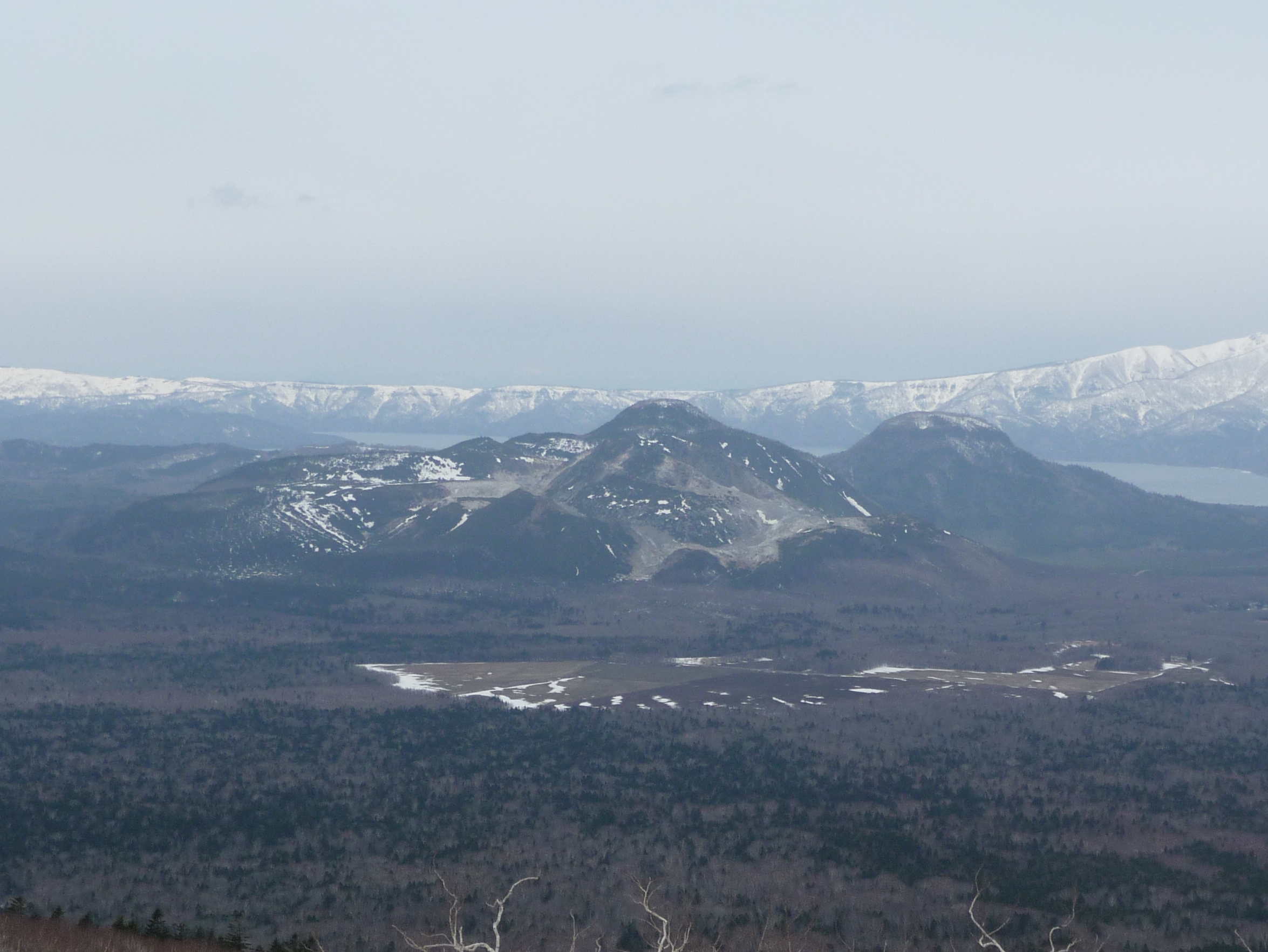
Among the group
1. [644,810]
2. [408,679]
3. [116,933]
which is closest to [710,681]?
[408,679]

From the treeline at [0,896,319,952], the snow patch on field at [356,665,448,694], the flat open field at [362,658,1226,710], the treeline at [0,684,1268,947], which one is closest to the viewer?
the treeline at [0,896,319,952]

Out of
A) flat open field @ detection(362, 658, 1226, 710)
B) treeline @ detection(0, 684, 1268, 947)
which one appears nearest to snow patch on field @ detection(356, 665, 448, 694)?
flat open field @ detection(362, 658, 1226, 710)

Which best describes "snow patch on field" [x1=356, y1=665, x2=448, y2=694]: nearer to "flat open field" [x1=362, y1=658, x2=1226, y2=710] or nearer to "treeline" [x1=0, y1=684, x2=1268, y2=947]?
"flat open field" [x1=362, y1=658, x2=1226, y2=710]

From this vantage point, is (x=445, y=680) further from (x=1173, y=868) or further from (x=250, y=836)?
(x=1173, y=868)

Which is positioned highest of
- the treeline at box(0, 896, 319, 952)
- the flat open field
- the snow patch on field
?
the treeline at box(0, 896, 319, 952)

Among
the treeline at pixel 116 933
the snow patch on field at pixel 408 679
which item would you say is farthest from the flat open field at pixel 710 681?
the treeline at pixel 116 933

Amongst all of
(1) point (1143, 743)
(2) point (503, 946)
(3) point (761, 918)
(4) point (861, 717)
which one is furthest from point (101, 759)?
(1) point (1143, 743)

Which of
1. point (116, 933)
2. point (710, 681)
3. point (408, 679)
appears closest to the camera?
point (116, 933)

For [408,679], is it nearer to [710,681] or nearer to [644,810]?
[710,681]

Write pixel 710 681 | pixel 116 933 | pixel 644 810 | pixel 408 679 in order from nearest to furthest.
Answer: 1. pixel 116 933
2. pixel 644 810
3. pixel 408 679
4. pixel 710 681

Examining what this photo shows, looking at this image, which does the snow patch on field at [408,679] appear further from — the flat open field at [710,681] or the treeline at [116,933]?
the treeline at [116,933]
